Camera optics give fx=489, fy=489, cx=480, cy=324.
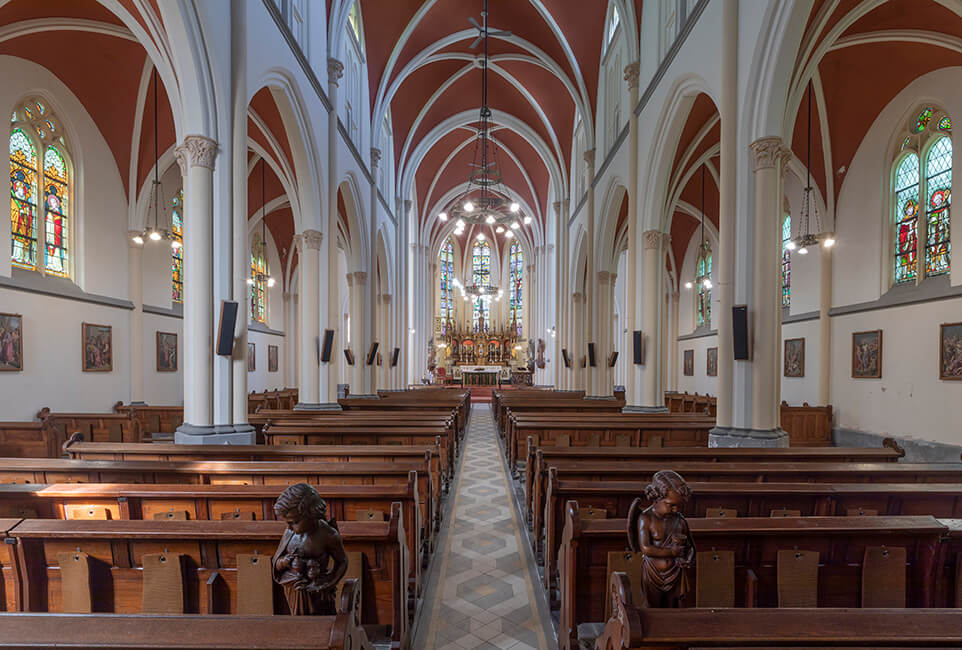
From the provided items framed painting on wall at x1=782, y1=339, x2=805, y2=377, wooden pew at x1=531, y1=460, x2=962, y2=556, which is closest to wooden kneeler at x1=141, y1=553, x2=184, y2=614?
wooden pew at x1=531, y1=460, x2=962, y2=556

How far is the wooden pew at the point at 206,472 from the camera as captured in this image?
173 inches

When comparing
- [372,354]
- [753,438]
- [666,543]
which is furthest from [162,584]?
[372,354]

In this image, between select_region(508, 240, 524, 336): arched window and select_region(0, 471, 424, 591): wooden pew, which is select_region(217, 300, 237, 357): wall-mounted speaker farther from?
select_region(508, 240, 524, 336): arched window

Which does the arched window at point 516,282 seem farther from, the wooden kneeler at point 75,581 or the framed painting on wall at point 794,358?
the wooden kneeler at point 75,581

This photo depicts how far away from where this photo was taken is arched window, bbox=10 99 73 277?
32.7ft

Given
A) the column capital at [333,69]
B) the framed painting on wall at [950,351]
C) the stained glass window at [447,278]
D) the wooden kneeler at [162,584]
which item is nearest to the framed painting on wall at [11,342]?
the column capital at [333,69]

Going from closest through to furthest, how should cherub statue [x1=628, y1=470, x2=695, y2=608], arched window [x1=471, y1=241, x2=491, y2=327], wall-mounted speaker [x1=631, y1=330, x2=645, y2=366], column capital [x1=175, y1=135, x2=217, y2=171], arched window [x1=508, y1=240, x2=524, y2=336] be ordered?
cherub statue [x1=628, y1=470, x2=695, y2=608] < column capital [x1=175, y1=135, x2=217, y2=171] < wall-mounted speaker [x1=631, y1=330, x2=645, y2=366] < arched window [x1=508, y1=240, x2=524, y2=336] < arched window [x1=471, y1=241, x2=491, y2=327]

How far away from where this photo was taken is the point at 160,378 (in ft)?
45.7

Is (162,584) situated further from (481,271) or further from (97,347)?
(481,271)

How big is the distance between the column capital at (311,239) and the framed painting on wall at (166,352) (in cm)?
617

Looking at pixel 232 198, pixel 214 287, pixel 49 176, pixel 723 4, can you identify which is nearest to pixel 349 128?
pixel 49 176

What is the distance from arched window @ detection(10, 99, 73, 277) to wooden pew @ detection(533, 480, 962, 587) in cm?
1184

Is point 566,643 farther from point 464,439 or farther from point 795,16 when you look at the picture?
point 464,439

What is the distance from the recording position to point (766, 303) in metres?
6.98
